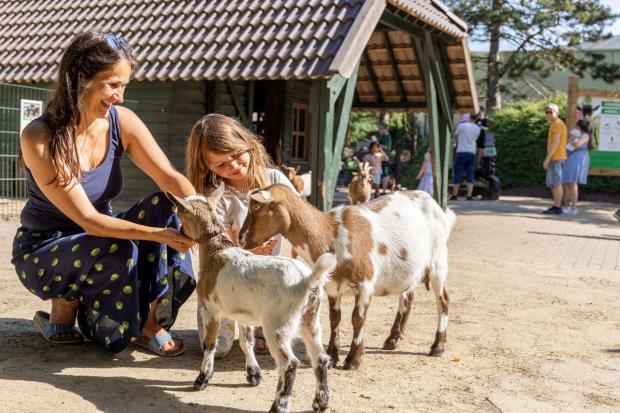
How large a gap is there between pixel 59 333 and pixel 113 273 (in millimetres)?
705

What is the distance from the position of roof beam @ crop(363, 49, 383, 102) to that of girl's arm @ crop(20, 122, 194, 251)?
11086mm

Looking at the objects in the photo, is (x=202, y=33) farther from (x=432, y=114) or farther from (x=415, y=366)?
(x=415, y=366)

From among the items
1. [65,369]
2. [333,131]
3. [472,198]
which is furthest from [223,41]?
[472,198]

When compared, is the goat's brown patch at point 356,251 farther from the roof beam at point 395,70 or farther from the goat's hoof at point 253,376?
the roof beam at point 395,70

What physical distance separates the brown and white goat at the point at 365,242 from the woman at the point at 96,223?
0.52 meters

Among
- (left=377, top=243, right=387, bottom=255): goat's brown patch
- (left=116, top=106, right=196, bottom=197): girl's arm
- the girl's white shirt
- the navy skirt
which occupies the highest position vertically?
(left=116, top=106, right=196, bottom=197): girl's arm

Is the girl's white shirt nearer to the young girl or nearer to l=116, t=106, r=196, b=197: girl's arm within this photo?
the young girl

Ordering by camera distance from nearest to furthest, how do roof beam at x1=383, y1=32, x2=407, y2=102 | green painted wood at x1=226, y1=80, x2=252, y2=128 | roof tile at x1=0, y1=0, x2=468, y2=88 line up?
1. roof tile at x1=0, y1=0, x2=468, y2=88
2. green painted wood at x1=226, y1=80, x2=252, y2=128
3. roof beam at x1=383, y1=32, x2=407, y2=102

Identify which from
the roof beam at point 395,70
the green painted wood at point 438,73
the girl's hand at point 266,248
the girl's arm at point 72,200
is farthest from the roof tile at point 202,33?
the girl's arm at point 72,200

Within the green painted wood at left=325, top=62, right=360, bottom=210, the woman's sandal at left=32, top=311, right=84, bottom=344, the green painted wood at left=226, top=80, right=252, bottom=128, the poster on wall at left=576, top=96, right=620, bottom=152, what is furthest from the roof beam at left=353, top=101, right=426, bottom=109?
the woman's sandal at left=32, top=311, right=84, bottom=344

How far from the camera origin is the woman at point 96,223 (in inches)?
141

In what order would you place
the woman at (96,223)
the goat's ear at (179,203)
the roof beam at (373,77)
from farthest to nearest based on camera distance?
1. the roof beam at (373,77)
2. the woman at (96,223)
3. the goat's ear at (179,203)

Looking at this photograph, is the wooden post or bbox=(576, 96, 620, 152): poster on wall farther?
bbox=(576, 96, 620, 152): poster on wall

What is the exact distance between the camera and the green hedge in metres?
23.0
